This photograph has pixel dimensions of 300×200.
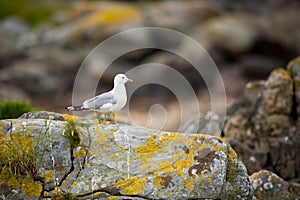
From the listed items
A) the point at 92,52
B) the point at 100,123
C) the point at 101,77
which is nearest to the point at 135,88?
the point at 101,77

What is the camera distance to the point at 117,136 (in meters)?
8.23

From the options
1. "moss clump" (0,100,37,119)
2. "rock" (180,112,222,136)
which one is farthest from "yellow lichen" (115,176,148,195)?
"rock" (180,112,222,136)

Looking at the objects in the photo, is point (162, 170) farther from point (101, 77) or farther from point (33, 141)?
point (101, 77)

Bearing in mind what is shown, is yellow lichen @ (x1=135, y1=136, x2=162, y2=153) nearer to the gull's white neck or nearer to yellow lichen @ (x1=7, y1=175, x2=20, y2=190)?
the gull's white neck

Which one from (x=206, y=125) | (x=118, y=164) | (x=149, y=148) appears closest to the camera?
(x=118, y=164)

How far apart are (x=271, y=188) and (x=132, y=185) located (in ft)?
9.43

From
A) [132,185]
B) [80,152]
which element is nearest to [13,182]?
[80,152]

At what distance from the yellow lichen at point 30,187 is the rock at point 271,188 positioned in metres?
3.83

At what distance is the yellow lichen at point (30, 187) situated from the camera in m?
7.66

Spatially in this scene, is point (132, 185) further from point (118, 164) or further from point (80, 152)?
point (80, 152)

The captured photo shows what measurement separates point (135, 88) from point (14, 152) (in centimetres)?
2067

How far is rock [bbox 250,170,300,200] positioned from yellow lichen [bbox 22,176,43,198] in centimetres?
383

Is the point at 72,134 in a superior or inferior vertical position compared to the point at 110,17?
inferior

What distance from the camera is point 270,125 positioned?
12516 mm
